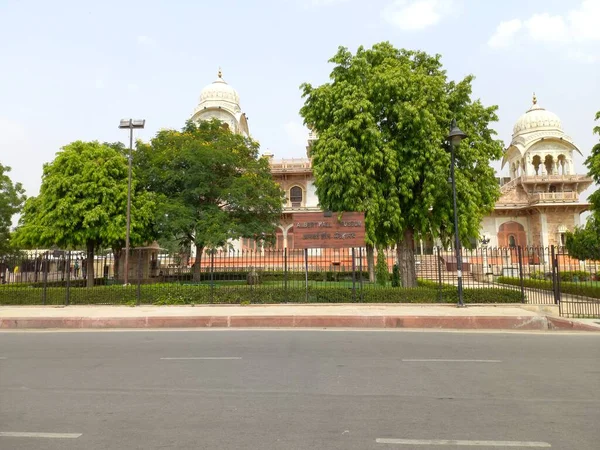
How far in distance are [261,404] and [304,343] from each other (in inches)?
151

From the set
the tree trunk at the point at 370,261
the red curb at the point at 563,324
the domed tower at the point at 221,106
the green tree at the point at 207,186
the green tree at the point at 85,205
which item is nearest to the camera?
the red curb at the point at 563,324

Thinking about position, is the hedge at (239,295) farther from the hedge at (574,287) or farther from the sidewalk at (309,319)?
the hedge at (574,287)

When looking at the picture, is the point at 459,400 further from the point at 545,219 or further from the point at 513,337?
the point at 545,219

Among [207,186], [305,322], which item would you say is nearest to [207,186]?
[207,186]

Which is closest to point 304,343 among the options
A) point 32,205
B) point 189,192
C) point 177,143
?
point 189,192

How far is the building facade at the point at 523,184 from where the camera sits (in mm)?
40750

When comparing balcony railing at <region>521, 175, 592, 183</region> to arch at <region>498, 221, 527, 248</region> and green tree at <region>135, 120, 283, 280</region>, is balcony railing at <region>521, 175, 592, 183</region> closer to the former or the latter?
arch at <region>498, 221, 527, 248</region>

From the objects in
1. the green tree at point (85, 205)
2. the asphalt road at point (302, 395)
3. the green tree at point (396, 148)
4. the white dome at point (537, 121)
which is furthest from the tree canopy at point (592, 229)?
the white dome at point (537, 121)

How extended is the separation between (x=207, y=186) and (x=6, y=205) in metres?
20.0

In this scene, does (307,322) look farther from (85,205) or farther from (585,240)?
(585,240)

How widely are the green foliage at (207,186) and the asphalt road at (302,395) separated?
12924mm

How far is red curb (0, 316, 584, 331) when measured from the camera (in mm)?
10430

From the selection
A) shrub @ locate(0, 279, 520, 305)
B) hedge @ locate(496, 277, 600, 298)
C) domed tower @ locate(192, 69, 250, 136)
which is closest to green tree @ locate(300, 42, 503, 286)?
shrub @ locate(0, 279, 520, 305)

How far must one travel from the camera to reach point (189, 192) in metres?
21.5
